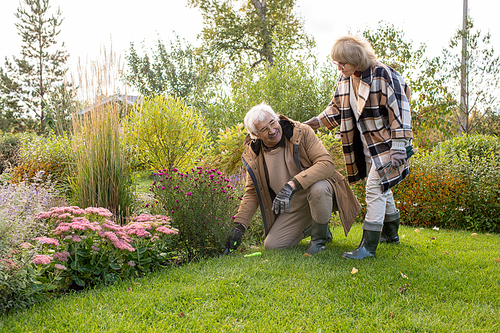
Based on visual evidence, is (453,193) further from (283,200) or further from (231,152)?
(231,152)

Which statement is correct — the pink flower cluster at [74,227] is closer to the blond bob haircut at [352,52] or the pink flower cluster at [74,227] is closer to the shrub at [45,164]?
the blond bob haircut at [352,52]

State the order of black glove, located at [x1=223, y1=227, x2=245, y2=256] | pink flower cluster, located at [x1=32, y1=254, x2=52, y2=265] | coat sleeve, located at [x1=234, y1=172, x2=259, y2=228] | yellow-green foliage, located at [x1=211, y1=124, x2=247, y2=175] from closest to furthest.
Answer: pink flower cluster, located at [x1=32, y1=254, x2=52, y2=265], black glove, located at [x1=223, y1=227, x2=245, y2=256], coat sleeve, located at [x1=234, y1=172, x2=259, y2=228], yellow-green foliage, located at [x1=211, y1=124, x2=247, y2=175]

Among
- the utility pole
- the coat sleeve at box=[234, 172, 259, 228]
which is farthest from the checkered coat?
the utility pole

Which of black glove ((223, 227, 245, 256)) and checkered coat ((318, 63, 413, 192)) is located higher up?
checkered coat ((318, 63, 413, 192))

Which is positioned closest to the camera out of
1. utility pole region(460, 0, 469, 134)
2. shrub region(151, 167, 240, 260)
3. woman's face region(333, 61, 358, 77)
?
woman's face region(333, 61, 358, 77)

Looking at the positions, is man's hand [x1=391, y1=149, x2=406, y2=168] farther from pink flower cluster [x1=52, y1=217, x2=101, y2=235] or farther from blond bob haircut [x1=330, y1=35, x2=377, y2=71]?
pink flower cluster [x1=52, y1=217, x2=101, y2=235]

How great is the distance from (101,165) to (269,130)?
1.75 meters

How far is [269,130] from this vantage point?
10.5 ft

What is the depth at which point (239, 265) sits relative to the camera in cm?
294

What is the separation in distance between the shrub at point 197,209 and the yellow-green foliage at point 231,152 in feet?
7.06

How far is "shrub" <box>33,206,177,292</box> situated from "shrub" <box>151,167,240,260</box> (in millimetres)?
276

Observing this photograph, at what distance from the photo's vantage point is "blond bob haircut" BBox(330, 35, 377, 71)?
2.90 m

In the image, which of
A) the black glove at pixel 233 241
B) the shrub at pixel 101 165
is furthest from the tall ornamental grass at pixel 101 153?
the black glove at pixel 233 241

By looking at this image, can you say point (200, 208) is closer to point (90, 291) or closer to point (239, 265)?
point (239, 265)
